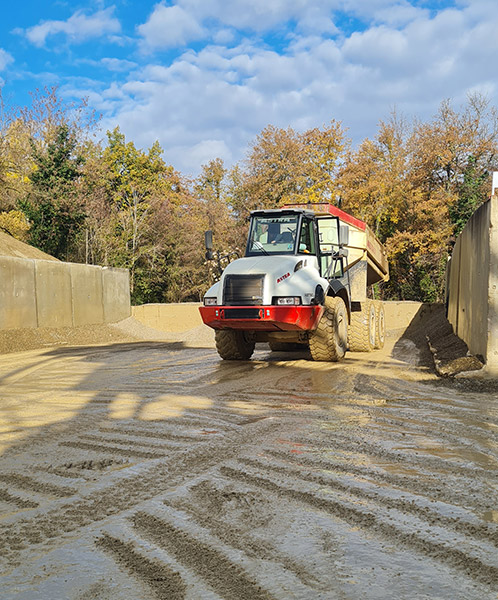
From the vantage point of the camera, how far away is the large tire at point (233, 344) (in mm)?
11047

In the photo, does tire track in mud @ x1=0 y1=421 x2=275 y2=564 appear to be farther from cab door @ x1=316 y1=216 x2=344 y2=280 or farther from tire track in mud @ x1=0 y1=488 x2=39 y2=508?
cab door @ x1=316 y1=216 x2=344 y2=280

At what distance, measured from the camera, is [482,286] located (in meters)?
8.34

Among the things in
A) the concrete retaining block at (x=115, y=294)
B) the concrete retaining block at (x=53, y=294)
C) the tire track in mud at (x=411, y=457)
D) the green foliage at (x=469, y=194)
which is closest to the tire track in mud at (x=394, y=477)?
the tire track in mud at (x=411, y=457)

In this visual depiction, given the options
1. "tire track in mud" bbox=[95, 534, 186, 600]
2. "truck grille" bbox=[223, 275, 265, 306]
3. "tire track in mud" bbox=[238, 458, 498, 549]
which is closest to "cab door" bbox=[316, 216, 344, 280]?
"truck grille" bbox=[223, 275, 265, 306]

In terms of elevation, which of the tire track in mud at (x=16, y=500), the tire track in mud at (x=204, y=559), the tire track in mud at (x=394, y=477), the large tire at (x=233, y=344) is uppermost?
the large tire at (x=233, y=344)

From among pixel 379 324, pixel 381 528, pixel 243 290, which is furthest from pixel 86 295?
pixel 381 528

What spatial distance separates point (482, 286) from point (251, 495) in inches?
233

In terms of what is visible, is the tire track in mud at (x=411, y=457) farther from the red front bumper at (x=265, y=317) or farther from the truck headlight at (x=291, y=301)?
the truck headlight at (x=291, y=301)

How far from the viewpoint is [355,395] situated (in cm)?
752

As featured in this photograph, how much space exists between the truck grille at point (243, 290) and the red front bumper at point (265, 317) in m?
Answer: 0.11

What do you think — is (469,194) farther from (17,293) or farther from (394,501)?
(394,501)

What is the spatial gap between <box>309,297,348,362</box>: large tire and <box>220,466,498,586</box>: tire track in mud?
20.1 ft

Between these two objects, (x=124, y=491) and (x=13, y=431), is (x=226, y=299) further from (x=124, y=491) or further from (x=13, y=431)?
(x=124, y=491)

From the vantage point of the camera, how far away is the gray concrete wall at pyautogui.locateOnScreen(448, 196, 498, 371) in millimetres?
7711
